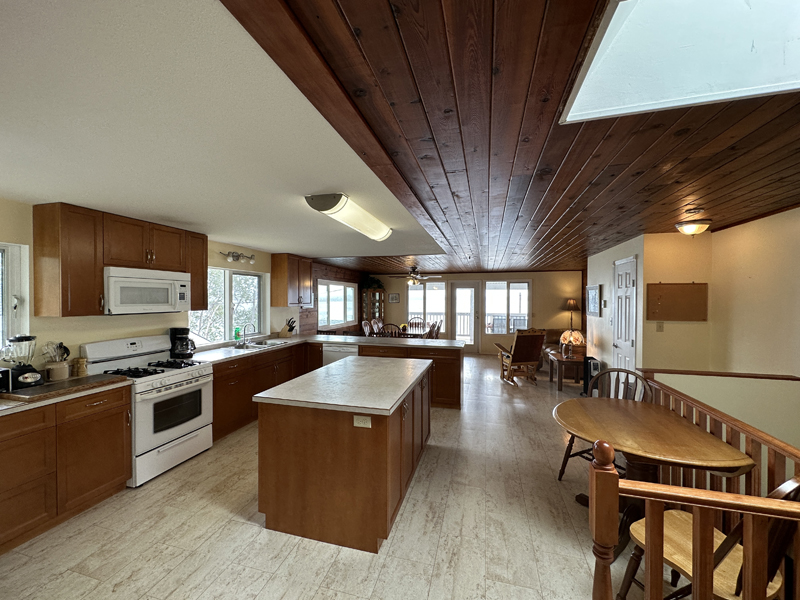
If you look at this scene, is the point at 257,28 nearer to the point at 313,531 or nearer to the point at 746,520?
the point at 746,520

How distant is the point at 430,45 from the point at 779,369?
4005mm

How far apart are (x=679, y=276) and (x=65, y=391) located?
5.64 meters

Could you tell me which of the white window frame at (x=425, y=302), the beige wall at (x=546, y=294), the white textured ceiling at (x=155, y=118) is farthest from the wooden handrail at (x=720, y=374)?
the white window frame at (x=425, y=302)

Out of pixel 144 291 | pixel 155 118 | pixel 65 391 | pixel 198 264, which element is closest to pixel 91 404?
pixel 65 391

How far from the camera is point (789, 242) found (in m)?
2.75

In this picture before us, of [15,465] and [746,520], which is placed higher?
[746,520]

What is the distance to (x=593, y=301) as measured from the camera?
5836 millimetres

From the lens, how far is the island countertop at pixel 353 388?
193 centimetres

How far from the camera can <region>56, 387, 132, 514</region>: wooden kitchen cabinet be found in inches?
85.3

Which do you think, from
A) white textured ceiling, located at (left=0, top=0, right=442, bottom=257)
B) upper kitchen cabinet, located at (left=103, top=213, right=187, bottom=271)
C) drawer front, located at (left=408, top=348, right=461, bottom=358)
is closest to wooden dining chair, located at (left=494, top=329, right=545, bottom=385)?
drawer front, located at (left=408, top=348, right=461, bottom=358)

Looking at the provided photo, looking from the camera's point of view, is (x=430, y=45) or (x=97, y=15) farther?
(x=430, y=45)

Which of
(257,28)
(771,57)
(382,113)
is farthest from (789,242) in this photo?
(257,28)

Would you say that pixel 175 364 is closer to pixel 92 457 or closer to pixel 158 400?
pixel 158 400

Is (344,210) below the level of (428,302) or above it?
above
